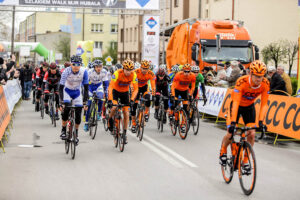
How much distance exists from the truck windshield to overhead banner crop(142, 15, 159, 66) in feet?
22.9

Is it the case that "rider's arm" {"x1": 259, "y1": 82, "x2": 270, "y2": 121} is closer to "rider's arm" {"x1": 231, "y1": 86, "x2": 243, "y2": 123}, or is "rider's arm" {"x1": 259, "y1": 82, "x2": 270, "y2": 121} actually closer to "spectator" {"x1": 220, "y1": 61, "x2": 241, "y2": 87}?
"rider's arm" {"x1": 231, "y1": 86, "x2": 243, "y2": 123}

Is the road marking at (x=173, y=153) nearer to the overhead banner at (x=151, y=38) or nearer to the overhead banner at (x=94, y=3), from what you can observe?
the overhead banner at (x=151, y=38)

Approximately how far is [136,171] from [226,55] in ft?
46.7

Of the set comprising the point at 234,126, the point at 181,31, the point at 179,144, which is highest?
the point at 181,31

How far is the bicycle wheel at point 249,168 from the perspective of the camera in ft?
24.2

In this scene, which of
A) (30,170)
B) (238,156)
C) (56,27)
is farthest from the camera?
(56,27)

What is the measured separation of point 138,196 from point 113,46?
84138mm

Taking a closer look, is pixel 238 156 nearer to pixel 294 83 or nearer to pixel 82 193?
pixel 82 193

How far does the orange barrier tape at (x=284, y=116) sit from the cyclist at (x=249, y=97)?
487cm

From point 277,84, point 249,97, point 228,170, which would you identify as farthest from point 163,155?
point 277,84

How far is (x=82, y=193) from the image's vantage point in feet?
24.7

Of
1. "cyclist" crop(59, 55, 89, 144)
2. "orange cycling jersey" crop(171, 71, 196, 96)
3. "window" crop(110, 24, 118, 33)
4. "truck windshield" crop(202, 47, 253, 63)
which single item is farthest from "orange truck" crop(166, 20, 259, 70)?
"window" crop(110, 24, 118, 33)

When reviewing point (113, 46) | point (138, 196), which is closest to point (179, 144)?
point (138, 196)

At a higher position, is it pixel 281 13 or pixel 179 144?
pixel 281 13
